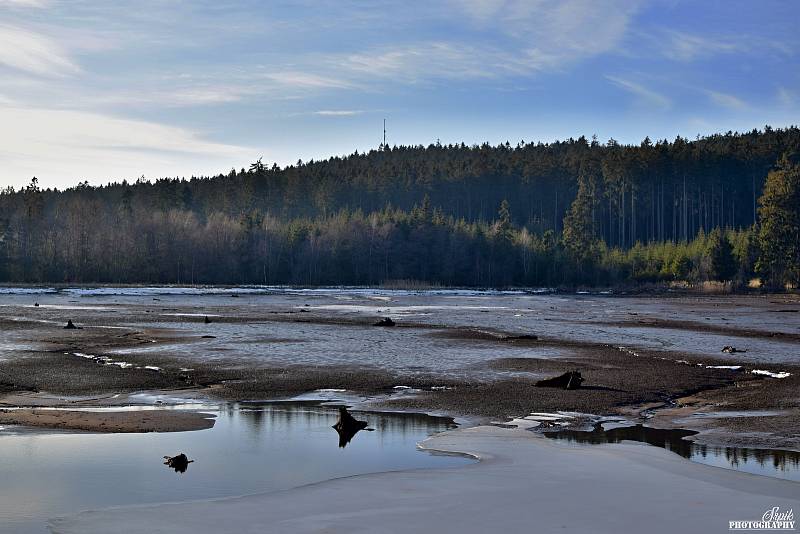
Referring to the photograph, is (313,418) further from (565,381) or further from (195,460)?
(565,381)

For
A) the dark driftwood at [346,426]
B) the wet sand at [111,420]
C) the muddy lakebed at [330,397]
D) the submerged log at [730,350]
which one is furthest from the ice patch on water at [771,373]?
the wet sand at [111,420]

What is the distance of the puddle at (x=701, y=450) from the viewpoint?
16.2 meters

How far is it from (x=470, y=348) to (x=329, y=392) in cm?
1490

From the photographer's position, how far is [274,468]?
16.1 metres

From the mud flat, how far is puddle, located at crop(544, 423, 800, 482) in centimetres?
77

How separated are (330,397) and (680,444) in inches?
416

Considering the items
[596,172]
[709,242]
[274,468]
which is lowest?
[274,468]

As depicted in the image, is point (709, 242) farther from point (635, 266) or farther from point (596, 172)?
point (596, 172)

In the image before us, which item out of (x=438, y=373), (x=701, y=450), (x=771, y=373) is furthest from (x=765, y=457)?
(x=771, y=373)

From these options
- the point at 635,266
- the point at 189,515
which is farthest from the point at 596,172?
the point at 189,515

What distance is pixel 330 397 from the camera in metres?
25.0

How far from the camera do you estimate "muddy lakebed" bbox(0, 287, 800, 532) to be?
52.2 ft

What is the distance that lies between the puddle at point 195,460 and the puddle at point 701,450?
356 cm

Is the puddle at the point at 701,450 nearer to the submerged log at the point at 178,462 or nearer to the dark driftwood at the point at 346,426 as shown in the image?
the dark driftwood at the point at 346,426
